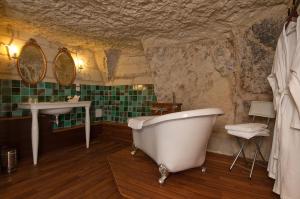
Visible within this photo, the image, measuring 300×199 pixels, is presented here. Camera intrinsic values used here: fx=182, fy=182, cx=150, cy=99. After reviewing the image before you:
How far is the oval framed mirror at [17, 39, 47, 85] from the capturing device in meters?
2.58

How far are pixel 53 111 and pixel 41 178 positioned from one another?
998mm

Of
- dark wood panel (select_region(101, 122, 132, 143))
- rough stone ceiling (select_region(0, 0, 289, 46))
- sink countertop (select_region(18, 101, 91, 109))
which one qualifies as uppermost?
rough stone ceiling (select_region(0, 0, 289, 46))

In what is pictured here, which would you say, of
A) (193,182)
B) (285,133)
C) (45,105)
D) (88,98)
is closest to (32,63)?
(45,105)

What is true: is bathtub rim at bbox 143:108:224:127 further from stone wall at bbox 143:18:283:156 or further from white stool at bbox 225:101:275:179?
stone wall at bbox 143:18:283:156

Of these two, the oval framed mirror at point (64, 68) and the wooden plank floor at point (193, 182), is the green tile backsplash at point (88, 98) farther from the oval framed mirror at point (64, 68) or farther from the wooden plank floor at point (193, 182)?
the wooden plank floor at point (193, 182)

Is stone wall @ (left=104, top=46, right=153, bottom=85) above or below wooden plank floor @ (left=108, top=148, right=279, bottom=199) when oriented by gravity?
above

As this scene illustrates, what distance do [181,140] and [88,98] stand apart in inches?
99.7

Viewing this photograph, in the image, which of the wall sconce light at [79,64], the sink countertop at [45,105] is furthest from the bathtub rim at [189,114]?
the wall sconce light at [79,64]

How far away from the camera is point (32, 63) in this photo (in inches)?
106

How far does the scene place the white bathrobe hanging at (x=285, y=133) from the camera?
4.35 feet

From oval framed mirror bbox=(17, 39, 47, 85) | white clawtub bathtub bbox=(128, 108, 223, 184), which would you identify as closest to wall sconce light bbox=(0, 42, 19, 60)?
oval framed mirror bbox=(17, 39, 47, 85)

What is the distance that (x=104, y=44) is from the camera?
3230mm

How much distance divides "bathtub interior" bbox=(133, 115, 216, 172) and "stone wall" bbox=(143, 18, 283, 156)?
3.00 ft

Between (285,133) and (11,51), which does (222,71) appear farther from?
(11,51)
